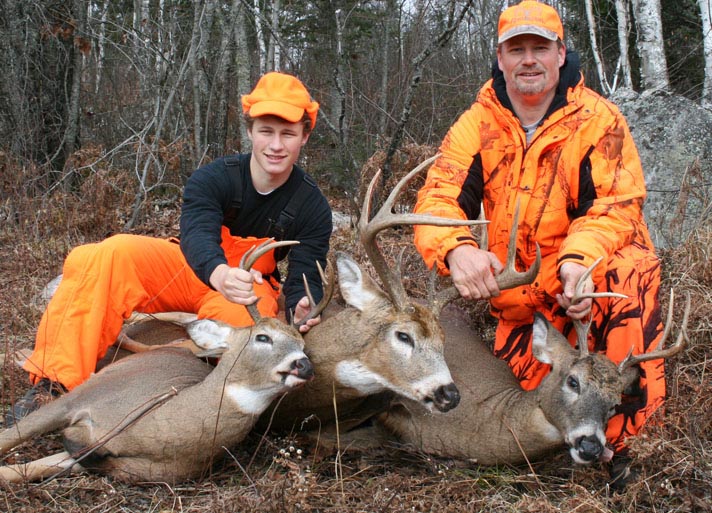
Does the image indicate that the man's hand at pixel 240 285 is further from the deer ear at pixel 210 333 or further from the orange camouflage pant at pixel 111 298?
the orange camouflage pant at pixel 111 298

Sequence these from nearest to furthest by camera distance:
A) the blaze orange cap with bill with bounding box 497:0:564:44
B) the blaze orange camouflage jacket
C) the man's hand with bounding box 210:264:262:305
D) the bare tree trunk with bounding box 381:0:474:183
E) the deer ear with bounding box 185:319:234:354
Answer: the man's hand with bounding box 210:264:262:305 < the deer ear with bounding box 185:319:234:354 < the blaze orange camouflage jacket < the blaze orange cap with bill with bounding box 497:0:564:44 < the bare tree trunk with bounding box 381:0:474:183

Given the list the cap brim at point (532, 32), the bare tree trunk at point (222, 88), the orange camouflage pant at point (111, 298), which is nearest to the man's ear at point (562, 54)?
the cap brim at point (532, 32)

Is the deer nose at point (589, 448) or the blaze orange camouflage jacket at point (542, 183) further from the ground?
the blaze orange camouflage jacket at point (542, 183)

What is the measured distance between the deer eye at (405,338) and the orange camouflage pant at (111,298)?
929mm

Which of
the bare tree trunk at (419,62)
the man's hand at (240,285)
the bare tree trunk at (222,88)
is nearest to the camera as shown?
the man's hand at (240,285)

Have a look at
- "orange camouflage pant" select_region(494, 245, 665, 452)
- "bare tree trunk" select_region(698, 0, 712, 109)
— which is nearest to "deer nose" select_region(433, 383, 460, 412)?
"orange camouflage pant" select_region(494, 245, 665, 452)

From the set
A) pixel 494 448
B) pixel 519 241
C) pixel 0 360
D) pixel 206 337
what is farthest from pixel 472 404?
pixel 0 360

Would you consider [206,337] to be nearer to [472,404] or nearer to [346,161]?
[472,404]

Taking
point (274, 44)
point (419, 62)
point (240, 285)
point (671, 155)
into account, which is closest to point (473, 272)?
point (240, 285)

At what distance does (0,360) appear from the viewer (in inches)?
161

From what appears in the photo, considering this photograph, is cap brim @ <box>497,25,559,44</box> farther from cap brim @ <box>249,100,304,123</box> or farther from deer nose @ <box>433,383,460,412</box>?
deer nose @ <box>433,383,460,412</box>

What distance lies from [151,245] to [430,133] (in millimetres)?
4810

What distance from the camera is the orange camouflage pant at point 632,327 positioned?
10.9 feet

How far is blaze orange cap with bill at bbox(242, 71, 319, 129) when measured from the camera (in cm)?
380
